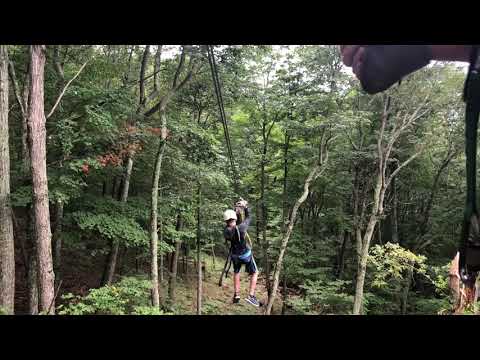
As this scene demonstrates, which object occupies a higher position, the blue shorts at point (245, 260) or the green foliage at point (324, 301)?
the blue shorts at point (245, 260)

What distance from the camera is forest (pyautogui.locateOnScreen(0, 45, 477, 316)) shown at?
637cm

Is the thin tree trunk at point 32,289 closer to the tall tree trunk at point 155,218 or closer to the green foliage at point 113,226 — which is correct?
the green foliage at point 113,226

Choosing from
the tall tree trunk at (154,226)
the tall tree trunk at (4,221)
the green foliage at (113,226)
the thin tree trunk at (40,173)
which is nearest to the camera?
the thin tree trunk at (40,173)

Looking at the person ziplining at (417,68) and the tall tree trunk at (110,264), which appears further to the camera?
the tall tree trunk at (110,264)

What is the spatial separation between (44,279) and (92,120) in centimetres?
263

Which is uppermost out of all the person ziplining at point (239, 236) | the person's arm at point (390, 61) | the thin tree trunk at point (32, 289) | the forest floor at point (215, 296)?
the person's arm at point (390, 61)

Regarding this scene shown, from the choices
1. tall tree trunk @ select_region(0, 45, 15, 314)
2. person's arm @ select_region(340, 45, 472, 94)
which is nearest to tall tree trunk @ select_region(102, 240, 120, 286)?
tall tree trunk @ select_region(0, 45, 15, 314)

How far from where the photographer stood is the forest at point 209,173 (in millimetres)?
6371

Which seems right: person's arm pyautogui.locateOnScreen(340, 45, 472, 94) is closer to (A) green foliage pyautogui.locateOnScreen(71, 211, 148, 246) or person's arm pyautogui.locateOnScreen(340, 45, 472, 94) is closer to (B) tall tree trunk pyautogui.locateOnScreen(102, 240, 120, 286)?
(A) green foliage pyautogui.locateOnScreen(71, 211, 148, 246)

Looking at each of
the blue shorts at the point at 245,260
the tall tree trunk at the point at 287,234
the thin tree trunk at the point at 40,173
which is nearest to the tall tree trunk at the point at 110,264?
the thin tree trunk at the point at 40,173

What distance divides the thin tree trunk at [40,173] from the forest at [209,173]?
0.07ft

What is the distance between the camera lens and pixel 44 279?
5484 millimetres
